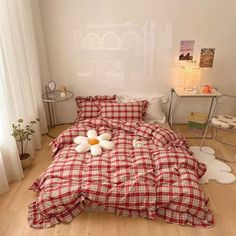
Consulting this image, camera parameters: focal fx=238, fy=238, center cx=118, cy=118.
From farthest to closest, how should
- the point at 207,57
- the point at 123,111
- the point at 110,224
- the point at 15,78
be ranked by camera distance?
the point at 207,57 < the point at 123,111 < the point at 15,78 < the point at 110,224

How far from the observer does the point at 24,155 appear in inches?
106

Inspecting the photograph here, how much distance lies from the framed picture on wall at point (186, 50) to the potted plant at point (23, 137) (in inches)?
84.9

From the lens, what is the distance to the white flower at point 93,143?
7.76 ft

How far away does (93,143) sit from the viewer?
8.08ft

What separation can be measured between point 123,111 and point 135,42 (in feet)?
3.25

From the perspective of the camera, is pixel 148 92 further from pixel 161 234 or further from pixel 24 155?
pixel 161 234

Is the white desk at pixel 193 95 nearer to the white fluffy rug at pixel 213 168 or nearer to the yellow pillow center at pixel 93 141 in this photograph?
the white fluffy rug at pixel 213 168

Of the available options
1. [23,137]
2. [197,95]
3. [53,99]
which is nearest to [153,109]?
[197,95]

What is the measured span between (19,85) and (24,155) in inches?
31.0

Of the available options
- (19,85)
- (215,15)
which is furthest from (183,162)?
(215,15)

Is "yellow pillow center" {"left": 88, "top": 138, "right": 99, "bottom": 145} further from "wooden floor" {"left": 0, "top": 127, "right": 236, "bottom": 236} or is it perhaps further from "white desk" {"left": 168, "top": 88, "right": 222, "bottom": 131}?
"white desk" {"left": 168, "top": 88, "right": 222, "bottom": 131}

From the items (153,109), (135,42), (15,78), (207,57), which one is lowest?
(153,109)

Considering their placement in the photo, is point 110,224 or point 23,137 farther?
point 23,137

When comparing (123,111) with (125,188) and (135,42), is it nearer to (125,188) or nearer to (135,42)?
(135,42)
